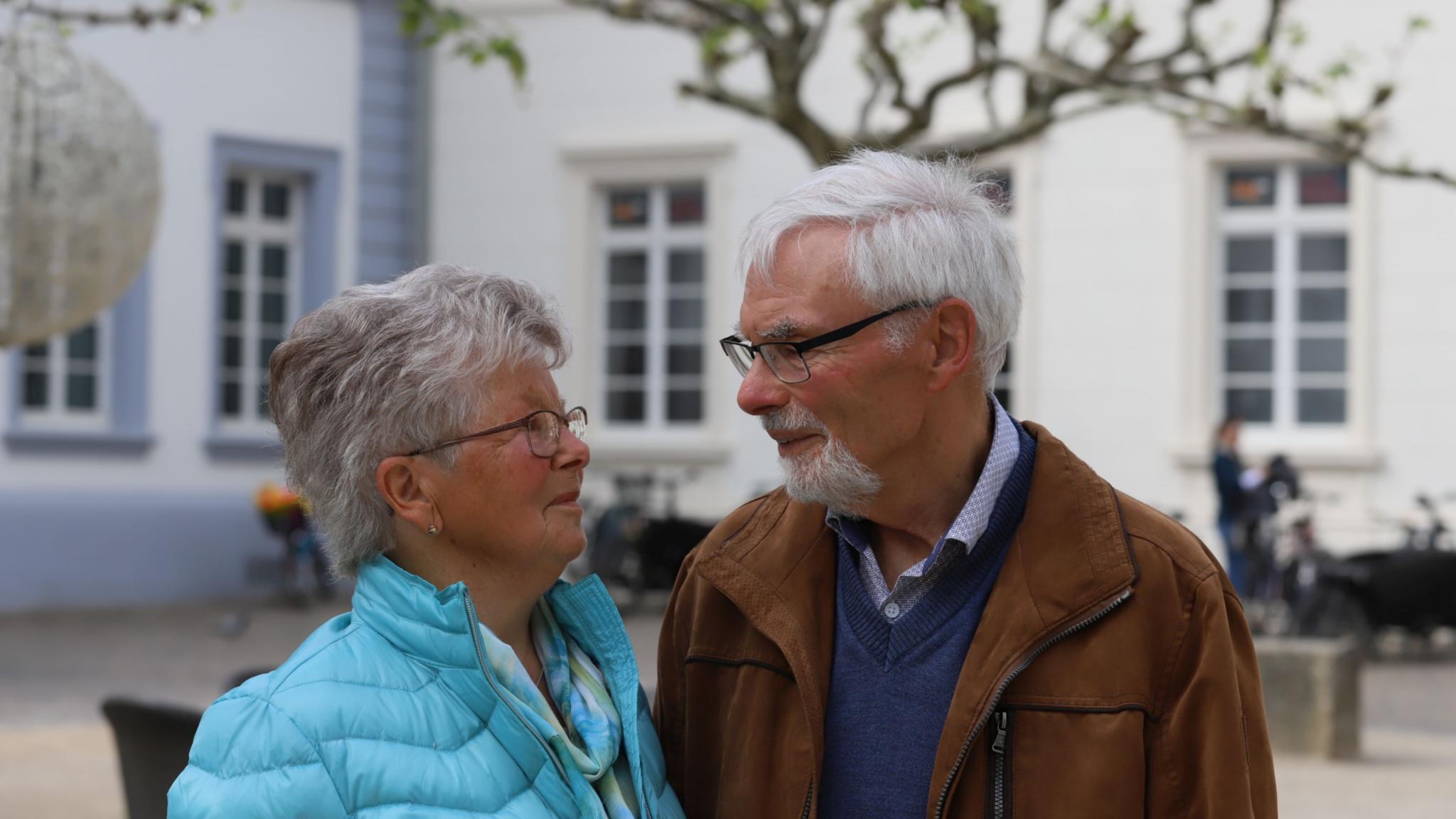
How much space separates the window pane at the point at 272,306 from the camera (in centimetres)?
1717

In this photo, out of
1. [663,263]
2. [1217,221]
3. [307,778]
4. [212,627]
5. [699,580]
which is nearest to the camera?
[307,778]

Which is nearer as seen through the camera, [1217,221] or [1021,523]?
[1021,523]

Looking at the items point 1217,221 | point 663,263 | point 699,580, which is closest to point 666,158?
point 663,263

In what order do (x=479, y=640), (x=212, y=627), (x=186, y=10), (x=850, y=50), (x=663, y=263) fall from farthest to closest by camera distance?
(x=663, y=263), (x=850, y=50), (x=212, y=627), (x=186, y=10), (x=479, y=640)

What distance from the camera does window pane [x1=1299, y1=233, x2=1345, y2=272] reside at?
593 inches

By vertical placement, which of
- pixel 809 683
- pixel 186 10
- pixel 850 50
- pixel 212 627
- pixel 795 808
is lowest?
pixel 212 627

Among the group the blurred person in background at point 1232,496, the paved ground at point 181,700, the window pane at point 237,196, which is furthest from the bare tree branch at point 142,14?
the window pane at point 237,196

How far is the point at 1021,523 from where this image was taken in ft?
8.07

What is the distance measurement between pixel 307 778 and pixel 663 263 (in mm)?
15411

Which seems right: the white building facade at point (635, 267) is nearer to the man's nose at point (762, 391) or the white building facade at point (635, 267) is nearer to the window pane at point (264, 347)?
the window pane at point (264, 347)

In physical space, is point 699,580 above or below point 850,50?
below

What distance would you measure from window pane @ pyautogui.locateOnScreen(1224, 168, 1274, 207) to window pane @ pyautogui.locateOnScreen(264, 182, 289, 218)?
7.82 m

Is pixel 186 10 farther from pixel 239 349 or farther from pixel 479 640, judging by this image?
pixel 239 349

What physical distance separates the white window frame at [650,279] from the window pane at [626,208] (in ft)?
0.25
